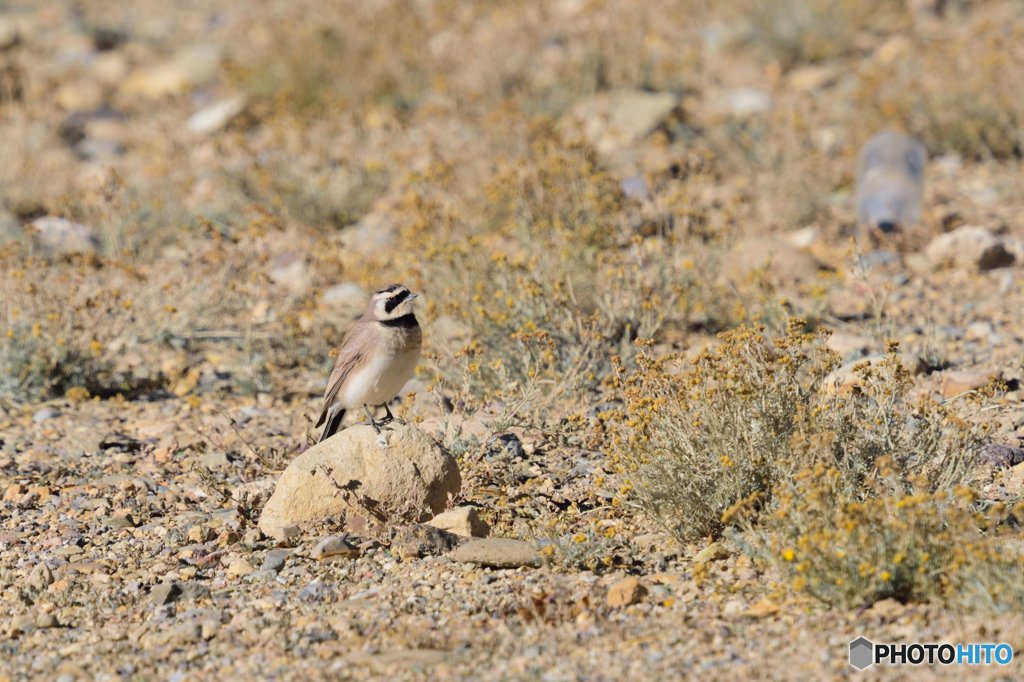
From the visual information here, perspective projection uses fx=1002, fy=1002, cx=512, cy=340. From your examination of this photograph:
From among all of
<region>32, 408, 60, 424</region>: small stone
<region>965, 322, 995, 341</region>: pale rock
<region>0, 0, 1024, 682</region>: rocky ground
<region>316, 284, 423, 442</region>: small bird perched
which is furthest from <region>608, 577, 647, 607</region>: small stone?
<region>32, 408, 60, 424</region>: small stone

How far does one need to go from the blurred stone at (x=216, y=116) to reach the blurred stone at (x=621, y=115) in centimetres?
437

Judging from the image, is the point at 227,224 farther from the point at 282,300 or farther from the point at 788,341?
the point at 788,341

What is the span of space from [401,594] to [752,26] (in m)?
11.0

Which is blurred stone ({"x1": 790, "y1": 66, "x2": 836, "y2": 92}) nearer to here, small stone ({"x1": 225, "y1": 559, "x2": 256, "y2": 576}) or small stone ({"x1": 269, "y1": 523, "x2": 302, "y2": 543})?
small stone ({"x1": 269, "y1": 523, "x2": 302, "y2": 543})

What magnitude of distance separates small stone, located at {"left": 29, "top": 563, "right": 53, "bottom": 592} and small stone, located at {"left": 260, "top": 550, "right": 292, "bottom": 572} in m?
0.97

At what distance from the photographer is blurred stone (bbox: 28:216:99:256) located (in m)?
9.48

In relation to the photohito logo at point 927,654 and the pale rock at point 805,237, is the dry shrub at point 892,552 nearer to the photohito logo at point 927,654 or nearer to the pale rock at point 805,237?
the photohito logo at point 927,654

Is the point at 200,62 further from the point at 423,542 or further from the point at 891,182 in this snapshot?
the point at 423,542

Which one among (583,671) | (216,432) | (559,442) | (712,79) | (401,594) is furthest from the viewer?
(712,79)

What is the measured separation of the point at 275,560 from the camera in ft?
15.6

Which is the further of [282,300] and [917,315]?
[282,300]

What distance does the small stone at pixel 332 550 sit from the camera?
477 centimetres

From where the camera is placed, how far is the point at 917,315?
25.7ft

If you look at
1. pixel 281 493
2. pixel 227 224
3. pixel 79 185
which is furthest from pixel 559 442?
pixel 79 185
